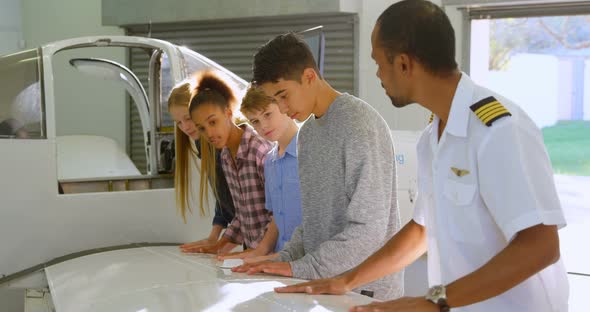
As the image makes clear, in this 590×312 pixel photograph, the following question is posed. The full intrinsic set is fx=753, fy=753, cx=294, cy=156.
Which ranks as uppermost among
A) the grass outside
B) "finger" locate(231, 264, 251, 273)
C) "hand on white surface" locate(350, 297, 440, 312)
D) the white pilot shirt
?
the white pilot shirt

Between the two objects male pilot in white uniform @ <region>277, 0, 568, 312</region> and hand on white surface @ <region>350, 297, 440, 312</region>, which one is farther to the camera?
hand on white surface @ <region>350, 297, 440, 312</region>

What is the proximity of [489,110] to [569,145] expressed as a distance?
13956 millimetres

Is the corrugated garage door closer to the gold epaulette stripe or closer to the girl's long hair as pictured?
the girl's long hair

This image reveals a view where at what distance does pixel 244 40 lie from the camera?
930cm

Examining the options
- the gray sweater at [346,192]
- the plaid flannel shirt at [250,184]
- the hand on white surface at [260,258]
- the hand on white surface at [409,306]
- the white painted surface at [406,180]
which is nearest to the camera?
the hand on white surface at [409,306]

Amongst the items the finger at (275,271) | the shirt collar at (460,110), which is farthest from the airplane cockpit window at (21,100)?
the shirt collar at (460,110)

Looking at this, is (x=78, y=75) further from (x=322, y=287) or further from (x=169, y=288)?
(x=322, y=287)

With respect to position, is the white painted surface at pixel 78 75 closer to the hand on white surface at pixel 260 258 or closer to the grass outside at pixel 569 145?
the grass outside at pixel 569 145

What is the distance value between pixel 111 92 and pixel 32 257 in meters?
6.81

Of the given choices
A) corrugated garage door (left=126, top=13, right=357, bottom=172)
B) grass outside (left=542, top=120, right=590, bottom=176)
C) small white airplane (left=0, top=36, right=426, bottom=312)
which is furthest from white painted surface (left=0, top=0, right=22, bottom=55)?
grass outside (left=542, top=120, right=590, bottom=176)

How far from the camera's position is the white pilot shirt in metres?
1.29

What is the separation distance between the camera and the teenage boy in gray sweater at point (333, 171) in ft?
6.58

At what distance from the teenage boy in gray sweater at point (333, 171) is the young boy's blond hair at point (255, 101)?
26 cm

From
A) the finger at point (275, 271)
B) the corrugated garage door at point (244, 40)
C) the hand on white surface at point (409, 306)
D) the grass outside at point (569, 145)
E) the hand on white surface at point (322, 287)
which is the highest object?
the corrugated garage door at point (244, 40)
